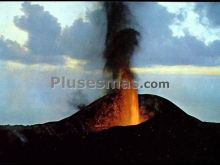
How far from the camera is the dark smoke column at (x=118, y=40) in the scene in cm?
292

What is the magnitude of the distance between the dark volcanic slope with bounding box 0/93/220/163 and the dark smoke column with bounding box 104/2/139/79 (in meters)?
0.19

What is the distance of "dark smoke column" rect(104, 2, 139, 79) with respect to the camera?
115 inches

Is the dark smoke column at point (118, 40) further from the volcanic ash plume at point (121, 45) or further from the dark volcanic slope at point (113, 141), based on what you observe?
the dark volcanic slope at point (113, 141)

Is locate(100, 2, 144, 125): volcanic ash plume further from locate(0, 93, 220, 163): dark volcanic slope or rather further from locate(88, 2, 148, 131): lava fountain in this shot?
locate(0, 93, 220, 163): dark volcanic slope

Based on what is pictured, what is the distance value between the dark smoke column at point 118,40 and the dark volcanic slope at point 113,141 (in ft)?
0.61

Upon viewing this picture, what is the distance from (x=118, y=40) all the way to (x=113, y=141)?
0.62 metres

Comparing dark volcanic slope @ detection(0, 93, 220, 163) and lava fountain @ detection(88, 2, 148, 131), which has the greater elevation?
lava fountain @ detection(88, 2, 148, 131)

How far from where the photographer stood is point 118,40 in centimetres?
295

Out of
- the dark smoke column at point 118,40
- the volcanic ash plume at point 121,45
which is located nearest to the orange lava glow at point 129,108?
the volcanic ash plume at point 121,45

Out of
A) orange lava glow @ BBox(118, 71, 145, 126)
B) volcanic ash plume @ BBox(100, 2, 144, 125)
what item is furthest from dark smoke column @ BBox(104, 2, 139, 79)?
orange lava glow @ BBox(118, 71, 145, 126)

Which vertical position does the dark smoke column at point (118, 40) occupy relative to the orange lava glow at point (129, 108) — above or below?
above

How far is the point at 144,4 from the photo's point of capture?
2.89 metres

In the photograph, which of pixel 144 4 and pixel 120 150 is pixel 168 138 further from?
pixel 144 4

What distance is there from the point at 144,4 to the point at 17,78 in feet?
2.93
